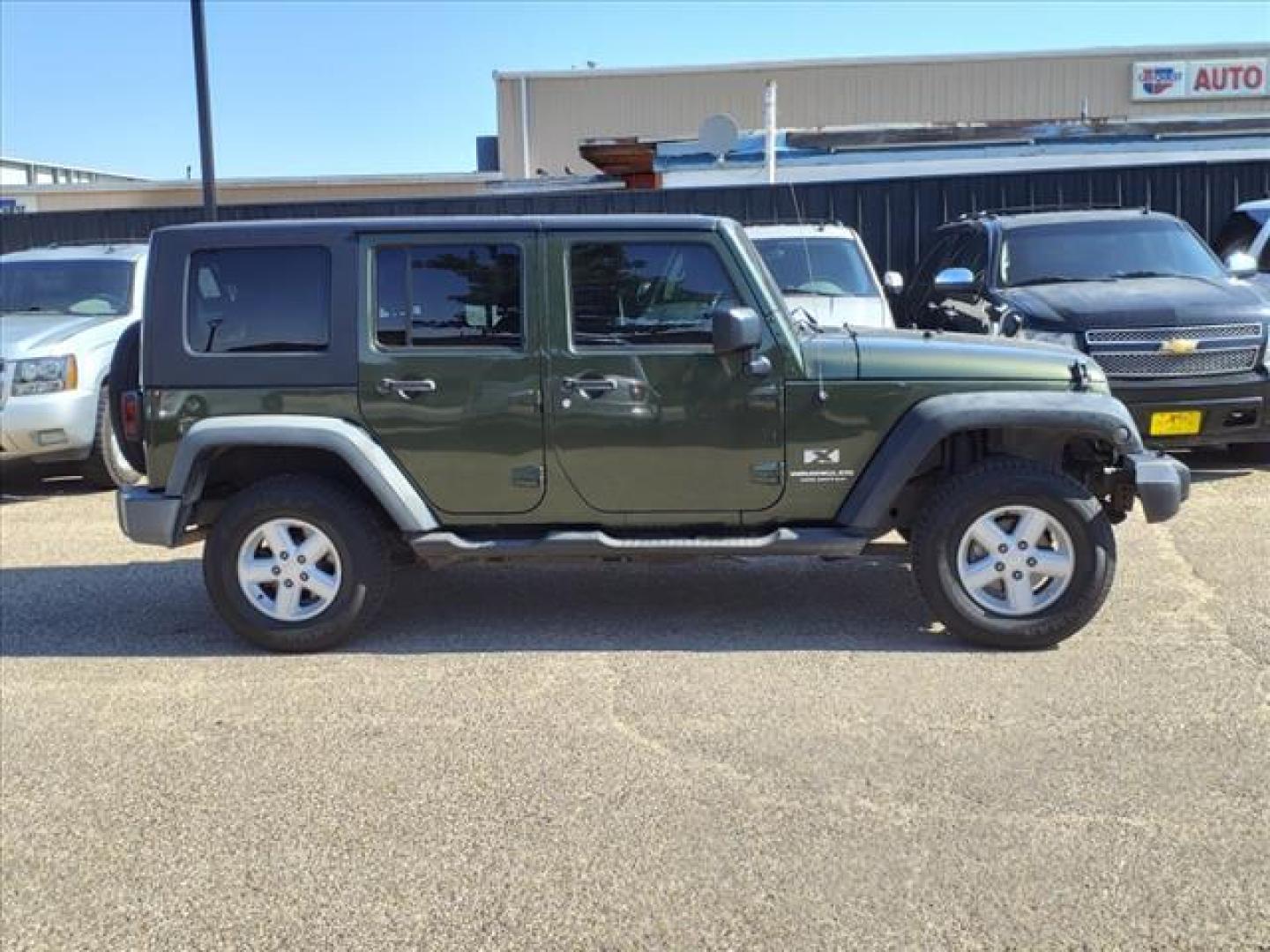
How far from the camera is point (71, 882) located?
3361mm

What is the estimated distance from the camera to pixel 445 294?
17.1ft

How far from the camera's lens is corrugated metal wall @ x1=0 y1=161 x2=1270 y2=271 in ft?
43.4

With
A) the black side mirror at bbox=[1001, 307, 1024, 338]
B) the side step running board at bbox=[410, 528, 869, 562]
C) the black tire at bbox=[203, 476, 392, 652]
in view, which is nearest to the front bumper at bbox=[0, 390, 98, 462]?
the black tire at bbox=[203, 476, 392, 652]

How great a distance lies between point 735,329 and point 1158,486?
1863mm

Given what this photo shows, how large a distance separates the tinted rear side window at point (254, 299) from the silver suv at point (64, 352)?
342 centimetres

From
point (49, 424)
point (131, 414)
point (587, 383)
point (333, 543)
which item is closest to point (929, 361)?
point (587, 383)

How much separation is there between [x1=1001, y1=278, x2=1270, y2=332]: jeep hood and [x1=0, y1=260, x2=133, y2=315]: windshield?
22.9 feet

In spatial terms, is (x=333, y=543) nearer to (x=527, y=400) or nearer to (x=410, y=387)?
(x=410, y=387)

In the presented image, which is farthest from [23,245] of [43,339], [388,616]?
[388,616]

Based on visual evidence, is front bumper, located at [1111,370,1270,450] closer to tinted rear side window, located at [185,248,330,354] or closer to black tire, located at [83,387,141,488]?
tinted rear side window, located at [185,248,330,354]

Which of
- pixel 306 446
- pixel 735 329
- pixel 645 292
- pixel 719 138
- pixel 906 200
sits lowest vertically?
pixel 306 446

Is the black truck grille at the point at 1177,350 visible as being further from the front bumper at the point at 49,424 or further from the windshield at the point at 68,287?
the windshield at the point at 68,287

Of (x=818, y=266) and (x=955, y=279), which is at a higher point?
(x=818, y=266)

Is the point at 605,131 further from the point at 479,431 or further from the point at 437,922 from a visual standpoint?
the point at 437,922
